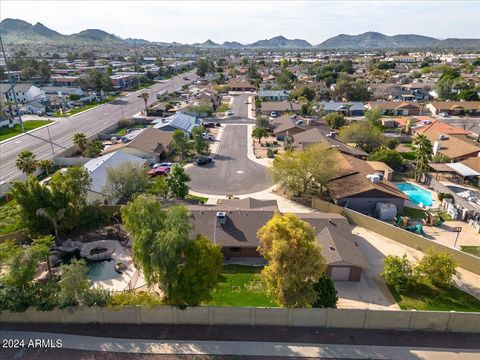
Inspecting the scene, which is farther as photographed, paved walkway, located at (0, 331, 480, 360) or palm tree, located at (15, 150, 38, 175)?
palm tree, located at (15, 150, 38, 175)

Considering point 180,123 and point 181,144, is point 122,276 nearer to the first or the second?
point 181,144

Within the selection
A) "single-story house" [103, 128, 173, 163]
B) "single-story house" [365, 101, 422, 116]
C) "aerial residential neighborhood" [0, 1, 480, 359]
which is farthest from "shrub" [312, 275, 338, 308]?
"single-story house" [365, 101, 422, 116]

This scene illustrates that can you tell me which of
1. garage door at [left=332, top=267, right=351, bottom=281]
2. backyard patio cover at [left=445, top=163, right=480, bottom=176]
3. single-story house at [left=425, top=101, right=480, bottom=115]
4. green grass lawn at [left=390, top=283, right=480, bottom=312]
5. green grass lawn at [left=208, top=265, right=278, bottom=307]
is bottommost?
green grass lawn at [left=208, top=265, right=278, bottom=307]

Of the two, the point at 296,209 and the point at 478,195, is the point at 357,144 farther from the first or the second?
the point at 296,209

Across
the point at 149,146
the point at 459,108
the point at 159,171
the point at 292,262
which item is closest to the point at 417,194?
the point at 292,262

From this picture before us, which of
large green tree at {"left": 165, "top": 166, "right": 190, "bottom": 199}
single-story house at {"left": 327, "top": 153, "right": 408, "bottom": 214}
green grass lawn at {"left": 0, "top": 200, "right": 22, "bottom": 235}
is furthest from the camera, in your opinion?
single-story house at {"left": 327, "top": 153, "right": 408, "bottom": 214}

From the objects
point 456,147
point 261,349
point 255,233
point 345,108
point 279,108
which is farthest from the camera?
point 279,108

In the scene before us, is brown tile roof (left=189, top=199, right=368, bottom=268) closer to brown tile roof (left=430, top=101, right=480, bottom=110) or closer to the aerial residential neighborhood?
the aerial residential neighborhood
